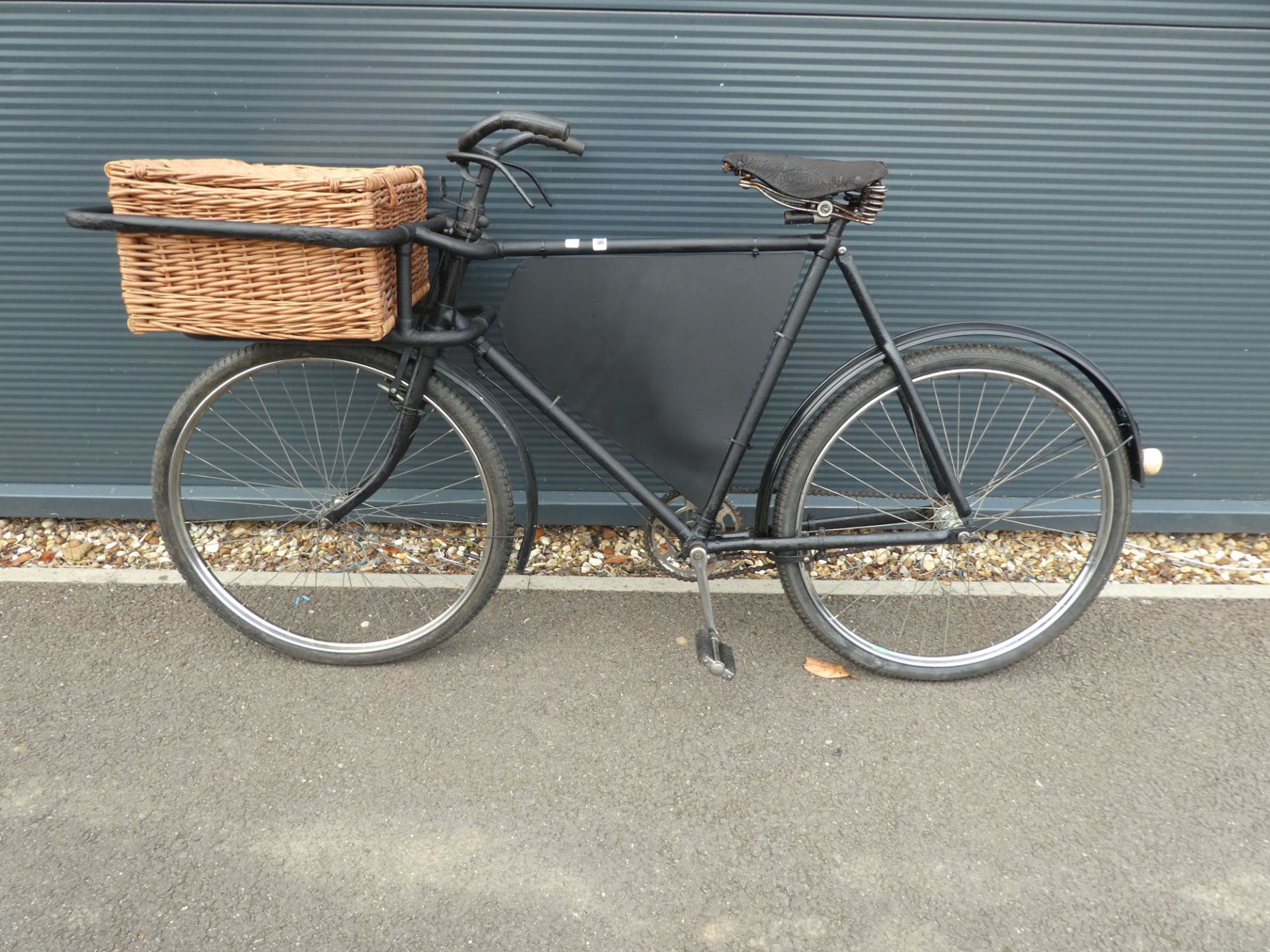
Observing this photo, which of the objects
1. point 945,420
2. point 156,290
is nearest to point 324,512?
point 156,290

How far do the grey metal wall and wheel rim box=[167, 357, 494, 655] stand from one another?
365 millimetres

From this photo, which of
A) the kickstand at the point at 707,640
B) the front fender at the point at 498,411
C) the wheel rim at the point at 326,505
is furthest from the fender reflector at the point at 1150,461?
the wheel rim at the point at 326,505

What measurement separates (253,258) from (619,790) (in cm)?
162

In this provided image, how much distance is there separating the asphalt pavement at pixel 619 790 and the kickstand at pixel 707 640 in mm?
140

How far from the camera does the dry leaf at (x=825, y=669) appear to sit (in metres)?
2.62

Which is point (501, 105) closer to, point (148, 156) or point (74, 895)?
point (148, 156)

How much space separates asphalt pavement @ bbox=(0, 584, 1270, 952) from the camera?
6.28 feet

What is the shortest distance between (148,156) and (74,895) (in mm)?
2174

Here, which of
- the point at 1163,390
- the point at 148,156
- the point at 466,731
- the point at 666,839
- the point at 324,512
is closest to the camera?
the point at 666,839

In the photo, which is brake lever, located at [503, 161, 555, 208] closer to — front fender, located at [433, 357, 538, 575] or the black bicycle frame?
the black bicycle frame

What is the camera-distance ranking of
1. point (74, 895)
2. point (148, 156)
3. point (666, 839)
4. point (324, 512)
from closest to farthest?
1. point (74, 895)
2. point (666, 839)
3. point (324, 512)
4. point (148, 156)

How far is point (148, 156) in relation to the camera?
2758 mm

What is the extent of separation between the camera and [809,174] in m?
2.17

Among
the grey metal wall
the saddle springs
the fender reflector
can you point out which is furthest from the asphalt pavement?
the saddle springs
